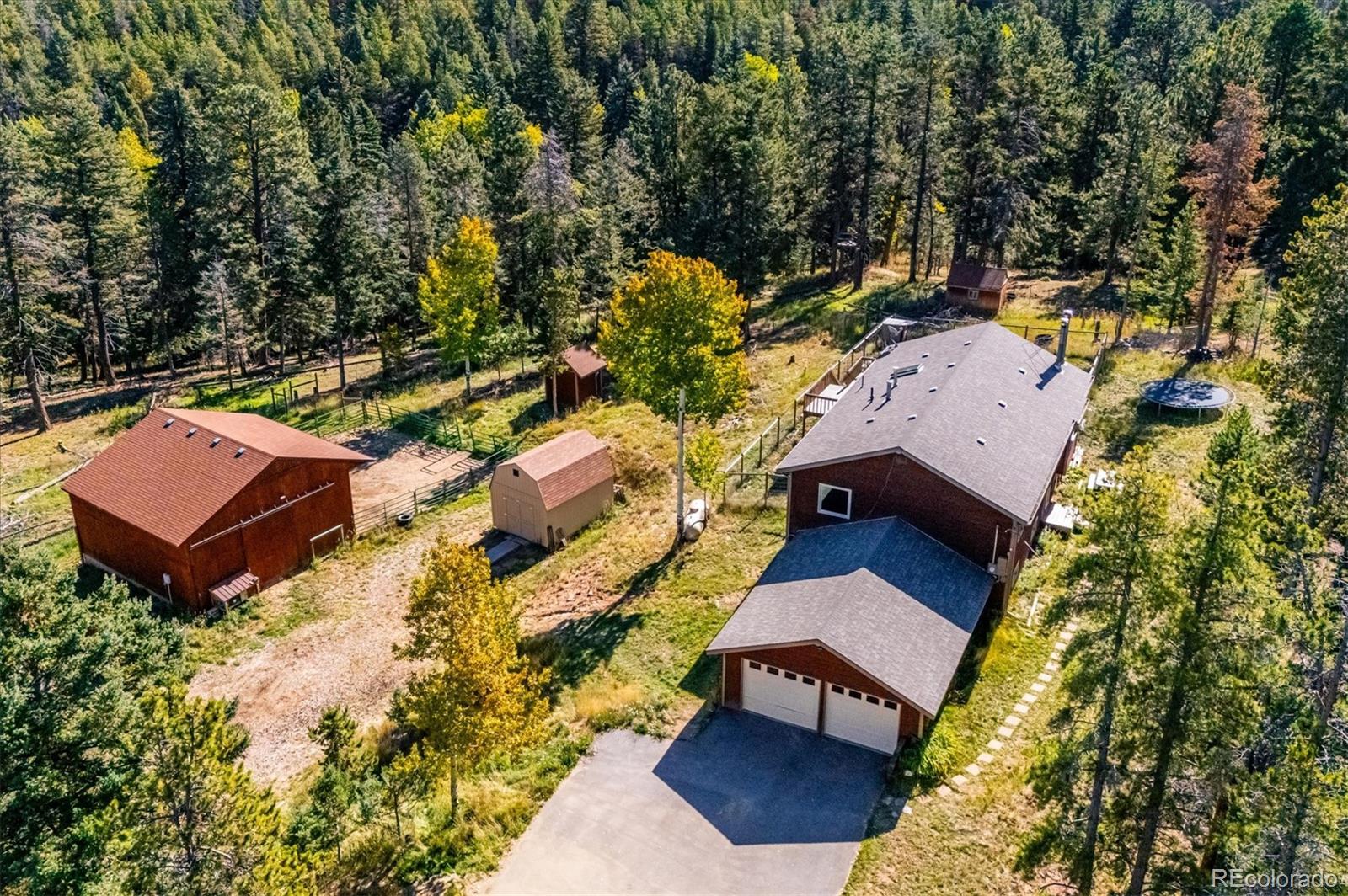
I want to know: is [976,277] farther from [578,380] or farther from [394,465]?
[394,465]

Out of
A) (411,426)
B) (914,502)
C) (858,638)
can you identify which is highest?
(914,502)

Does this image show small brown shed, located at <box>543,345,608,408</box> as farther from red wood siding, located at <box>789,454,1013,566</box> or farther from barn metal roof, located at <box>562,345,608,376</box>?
red wood siding, located at <box>789,454,1013,566</box>

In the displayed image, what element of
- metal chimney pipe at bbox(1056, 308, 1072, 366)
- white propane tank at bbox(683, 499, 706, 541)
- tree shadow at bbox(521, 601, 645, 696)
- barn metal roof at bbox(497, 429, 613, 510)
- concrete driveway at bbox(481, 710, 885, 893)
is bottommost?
tree shadow at bbox(521, 601, 645, 696)

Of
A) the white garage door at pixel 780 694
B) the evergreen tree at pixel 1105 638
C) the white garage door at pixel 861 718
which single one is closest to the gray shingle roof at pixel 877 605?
the white garage door at pixel 780 694

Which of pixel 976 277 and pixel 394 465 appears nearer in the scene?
pixel 394 465

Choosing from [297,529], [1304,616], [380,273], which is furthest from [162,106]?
[1304,616]

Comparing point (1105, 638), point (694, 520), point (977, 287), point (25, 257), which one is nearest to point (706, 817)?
point (1105, 638)

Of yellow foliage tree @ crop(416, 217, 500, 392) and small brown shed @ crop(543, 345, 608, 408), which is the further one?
yellow foliage tree @ crop(416, 217, 500, 392)

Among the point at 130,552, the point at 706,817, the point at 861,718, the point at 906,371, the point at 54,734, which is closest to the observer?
the point at 54,734
